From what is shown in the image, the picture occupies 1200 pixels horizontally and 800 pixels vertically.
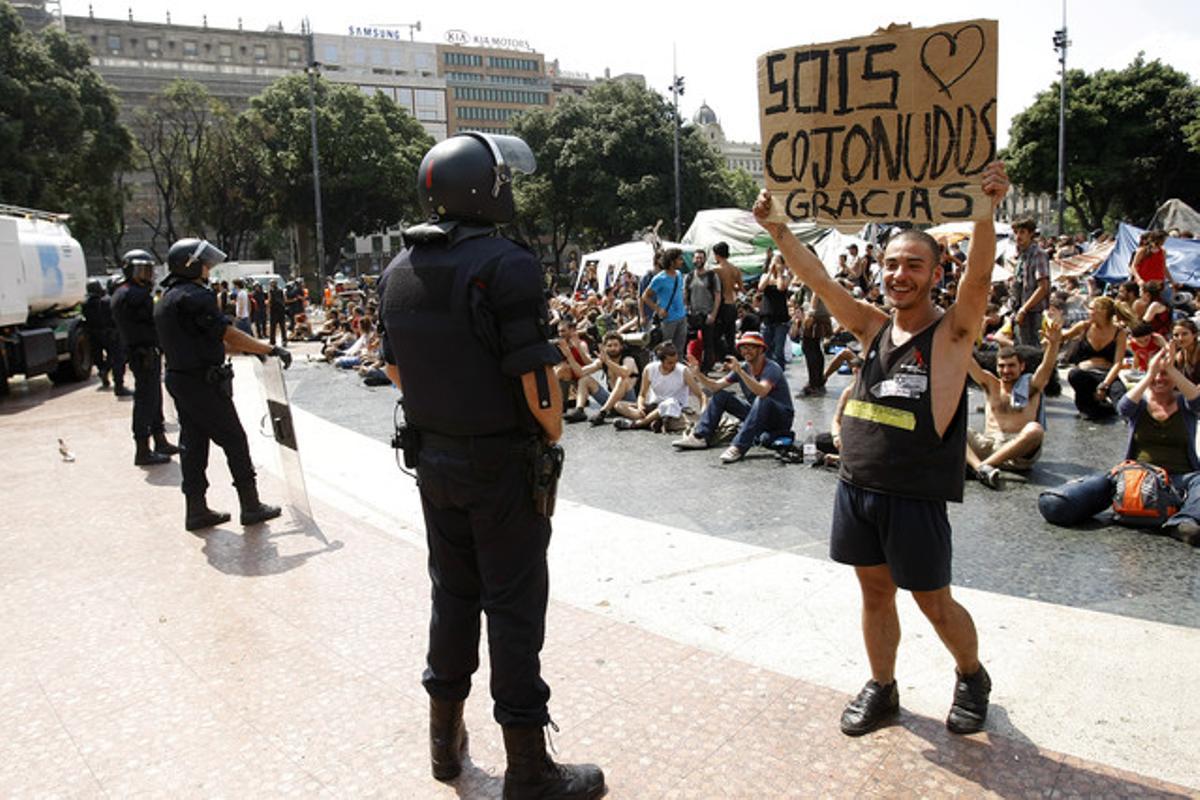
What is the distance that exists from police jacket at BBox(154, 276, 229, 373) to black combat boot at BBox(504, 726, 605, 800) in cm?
426

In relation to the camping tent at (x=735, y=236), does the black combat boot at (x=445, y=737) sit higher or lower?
lower

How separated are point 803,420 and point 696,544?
444 cm

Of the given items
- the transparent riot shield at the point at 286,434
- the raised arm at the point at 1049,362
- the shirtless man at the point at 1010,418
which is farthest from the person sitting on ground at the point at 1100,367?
the transparent riot shield at the point at 286,434

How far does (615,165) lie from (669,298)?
1562 inches

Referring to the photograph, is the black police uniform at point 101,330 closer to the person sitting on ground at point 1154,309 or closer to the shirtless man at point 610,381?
the shirtless man at point 610,381

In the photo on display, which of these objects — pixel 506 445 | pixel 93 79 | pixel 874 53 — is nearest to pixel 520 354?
pixel 506 445

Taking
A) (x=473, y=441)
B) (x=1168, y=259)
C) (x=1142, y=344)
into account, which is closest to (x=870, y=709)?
(x=473, y=441)

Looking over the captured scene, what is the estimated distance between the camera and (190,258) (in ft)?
19.9

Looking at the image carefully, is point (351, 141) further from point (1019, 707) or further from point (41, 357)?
point (1019, 707)

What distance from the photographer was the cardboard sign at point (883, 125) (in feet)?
10.4

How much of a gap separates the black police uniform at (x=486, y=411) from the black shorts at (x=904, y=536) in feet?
3.66

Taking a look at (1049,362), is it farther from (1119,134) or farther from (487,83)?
(487,83)

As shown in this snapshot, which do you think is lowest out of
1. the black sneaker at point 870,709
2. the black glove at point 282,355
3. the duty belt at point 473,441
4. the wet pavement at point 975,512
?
the wet pavement at point 975,512

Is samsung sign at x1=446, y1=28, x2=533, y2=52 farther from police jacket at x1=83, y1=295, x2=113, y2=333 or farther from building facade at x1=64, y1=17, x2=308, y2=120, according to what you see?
police jacket at x1=83, y1=295, x2=113, y2=333
